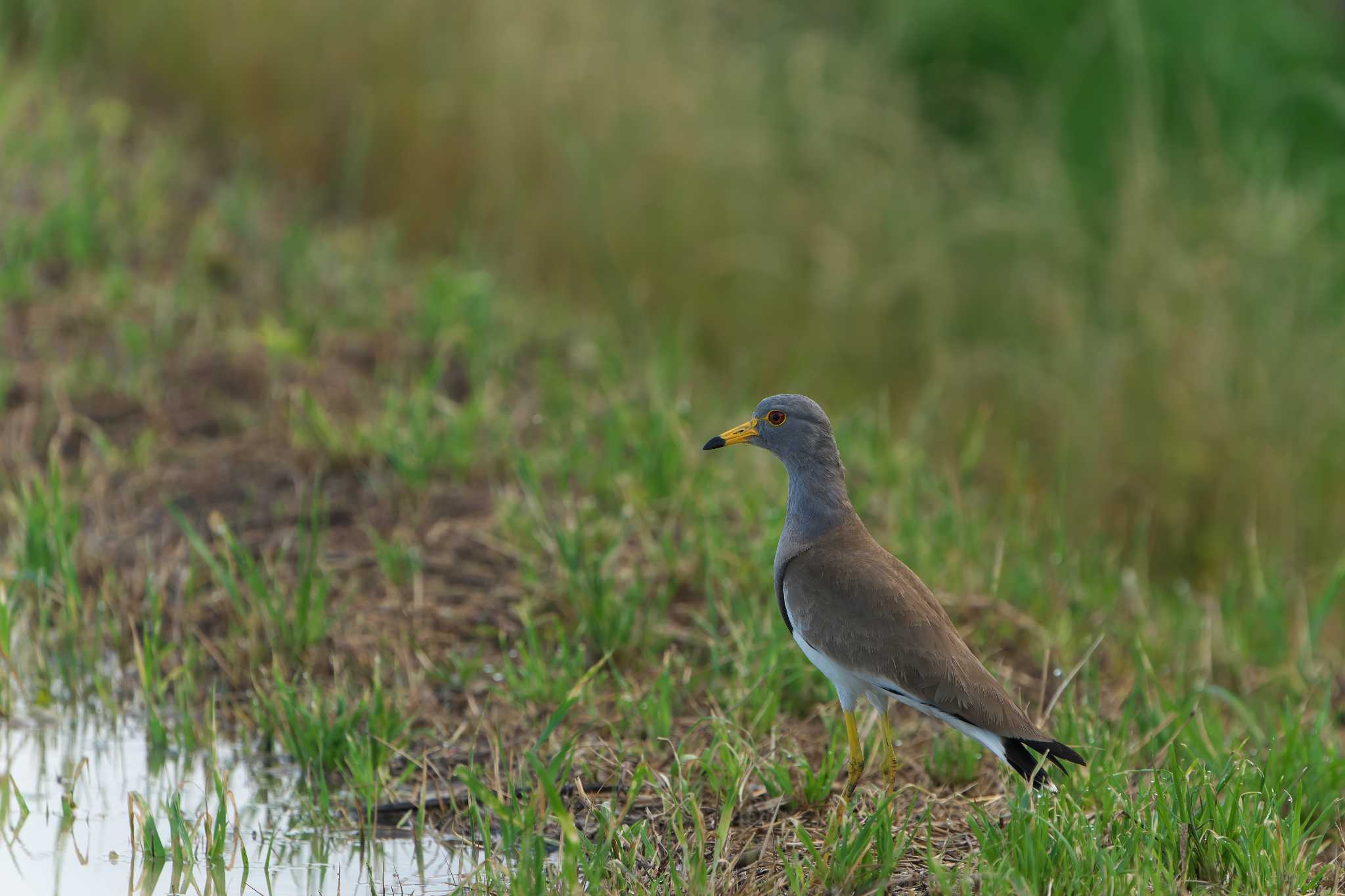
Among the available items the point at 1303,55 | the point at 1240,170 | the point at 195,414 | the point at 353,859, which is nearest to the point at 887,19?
the point at 1303,55

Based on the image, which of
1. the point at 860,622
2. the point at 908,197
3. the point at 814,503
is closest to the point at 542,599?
the point at 814,503

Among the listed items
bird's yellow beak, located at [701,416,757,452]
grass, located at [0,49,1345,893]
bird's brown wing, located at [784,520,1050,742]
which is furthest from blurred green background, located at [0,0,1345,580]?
bird's brown wing, located at [784,520,1050,742]

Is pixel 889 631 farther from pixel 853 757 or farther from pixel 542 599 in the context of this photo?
pixel 542 599

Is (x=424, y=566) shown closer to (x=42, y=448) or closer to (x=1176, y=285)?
(x=42, y=448)

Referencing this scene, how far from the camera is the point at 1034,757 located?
10.4 ft

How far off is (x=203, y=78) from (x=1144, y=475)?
17.0 ft

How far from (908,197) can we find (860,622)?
184 inches

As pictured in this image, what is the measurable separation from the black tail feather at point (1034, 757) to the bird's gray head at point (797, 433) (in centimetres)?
78

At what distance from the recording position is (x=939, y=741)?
396 centimetres

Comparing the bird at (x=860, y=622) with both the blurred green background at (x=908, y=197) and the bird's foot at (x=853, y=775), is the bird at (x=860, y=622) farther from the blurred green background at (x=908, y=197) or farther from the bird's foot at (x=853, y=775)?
the blurred green background at (x=908, y=197)

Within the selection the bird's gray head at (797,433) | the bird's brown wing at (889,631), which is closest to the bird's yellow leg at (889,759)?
the bird's brown wing at (889,631)

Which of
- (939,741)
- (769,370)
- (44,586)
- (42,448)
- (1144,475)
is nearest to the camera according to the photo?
(939,741)

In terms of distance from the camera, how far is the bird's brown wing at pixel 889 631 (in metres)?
3.18

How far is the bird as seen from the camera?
3180mm
